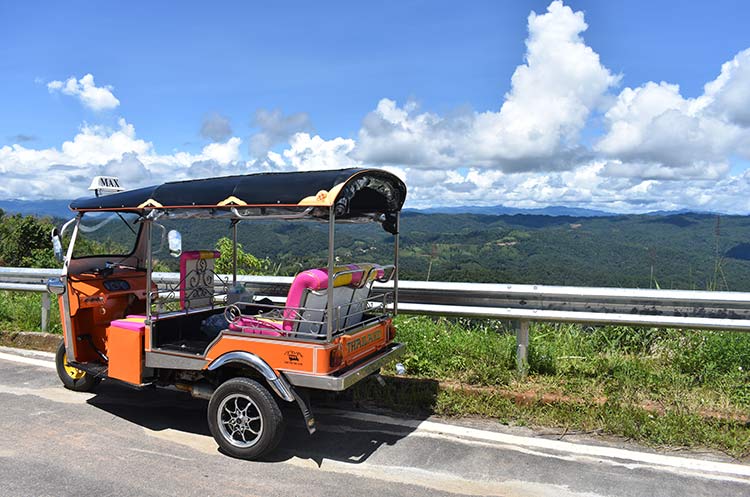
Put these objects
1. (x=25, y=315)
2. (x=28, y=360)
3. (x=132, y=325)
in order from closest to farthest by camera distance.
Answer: (x=132, y=325)
(x=28, y=360)
(x=25, y=315)

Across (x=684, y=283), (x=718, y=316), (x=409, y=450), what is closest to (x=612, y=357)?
(x=718, y=316)

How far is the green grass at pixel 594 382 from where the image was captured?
4855 millimetres

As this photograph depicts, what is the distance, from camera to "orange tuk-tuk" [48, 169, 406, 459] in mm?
4355

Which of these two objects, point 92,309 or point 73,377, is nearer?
point 92,309

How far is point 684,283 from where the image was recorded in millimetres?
7340

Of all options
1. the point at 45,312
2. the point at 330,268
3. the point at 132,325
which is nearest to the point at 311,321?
the point at 330,268

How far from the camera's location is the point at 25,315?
8.71 metres

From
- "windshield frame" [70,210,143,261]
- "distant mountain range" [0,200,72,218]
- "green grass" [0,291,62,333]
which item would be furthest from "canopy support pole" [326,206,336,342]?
"green grass" [0,291,62,333]

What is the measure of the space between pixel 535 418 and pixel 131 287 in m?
4.33

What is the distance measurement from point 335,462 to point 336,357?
0.80 metres

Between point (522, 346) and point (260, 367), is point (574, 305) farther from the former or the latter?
point (260, 367)

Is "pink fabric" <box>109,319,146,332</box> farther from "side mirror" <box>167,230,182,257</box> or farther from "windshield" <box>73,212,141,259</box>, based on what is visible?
"windshield" <box>73,212,141,259</box>

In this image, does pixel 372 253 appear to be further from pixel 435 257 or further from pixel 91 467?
pixel 91 467

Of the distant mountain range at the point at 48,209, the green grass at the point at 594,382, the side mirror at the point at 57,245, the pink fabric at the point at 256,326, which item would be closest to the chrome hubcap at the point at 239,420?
the pink fabric at the point at 256,326
